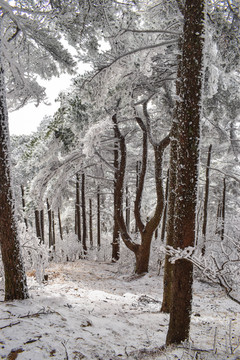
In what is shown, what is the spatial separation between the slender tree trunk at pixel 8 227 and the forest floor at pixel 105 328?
13.9 inches

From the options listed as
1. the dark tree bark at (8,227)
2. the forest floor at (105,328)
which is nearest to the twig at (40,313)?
the forest floor at (105,328)

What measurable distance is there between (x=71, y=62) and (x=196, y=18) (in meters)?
4.02

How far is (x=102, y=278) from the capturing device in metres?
10.7

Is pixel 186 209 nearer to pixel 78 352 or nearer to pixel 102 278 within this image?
pixel 78 352

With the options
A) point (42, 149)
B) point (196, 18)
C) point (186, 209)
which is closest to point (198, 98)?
point (196, 18)

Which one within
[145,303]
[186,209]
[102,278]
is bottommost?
[102,278]

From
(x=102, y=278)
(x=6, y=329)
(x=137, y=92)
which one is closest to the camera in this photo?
(x=6, y=329)

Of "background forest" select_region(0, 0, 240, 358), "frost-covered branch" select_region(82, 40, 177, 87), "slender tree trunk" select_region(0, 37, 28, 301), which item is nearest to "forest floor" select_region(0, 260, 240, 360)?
"slender tree trunk" select_region(0, 37, 28, 301)

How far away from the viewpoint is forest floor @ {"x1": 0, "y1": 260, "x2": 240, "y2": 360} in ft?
11.1

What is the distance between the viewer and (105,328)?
4727 mm

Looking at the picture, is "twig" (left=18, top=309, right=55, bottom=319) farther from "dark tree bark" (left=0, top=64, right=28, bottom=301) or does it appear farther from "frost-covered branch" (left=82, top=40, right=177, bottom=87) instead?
"frost-covered branch" (left=82, top=40, right=177, bottom=87)

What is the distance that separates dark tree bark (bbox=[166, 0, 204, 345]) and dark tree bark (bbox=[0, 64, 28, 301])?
3.32m

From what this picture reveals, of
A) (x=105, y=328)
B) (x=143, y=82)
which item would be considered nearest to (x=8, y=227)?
(x=105, y=328)

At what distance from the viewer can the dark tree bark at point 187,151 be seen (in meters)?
3.43
